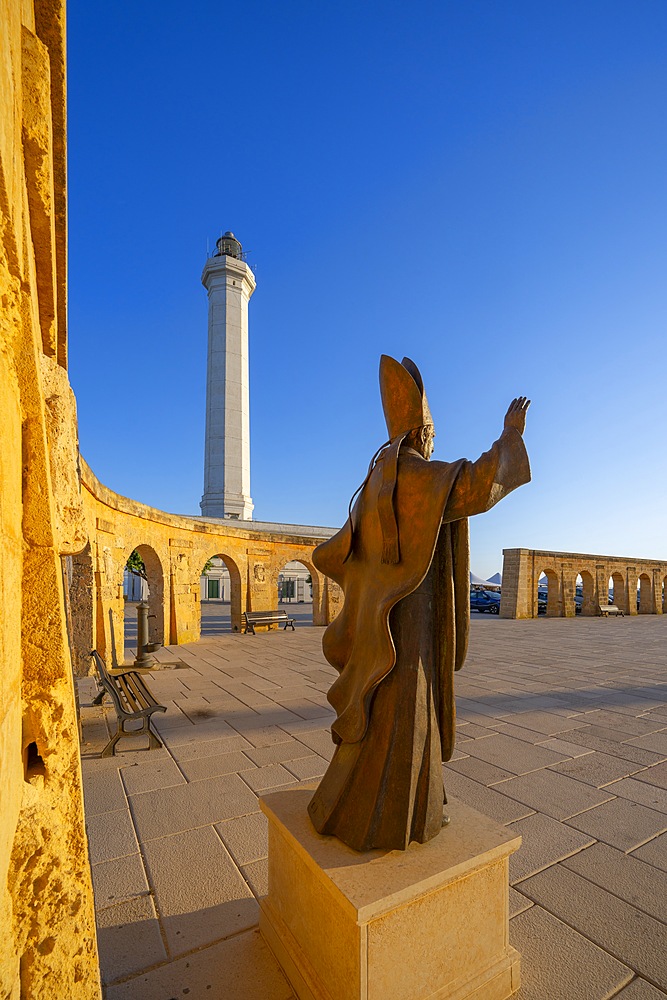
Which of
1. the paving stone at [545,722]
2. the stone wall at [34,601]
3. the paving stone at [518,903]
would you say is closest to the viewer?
the stone wall at [34,601]

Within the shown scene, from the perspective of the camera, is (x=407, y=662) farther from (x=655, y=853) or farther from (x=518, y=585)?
(x=518, y=585)

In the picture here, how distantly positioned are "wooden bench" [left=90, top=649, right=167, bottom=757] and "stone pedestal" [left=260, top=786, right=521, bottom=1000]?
280 cm

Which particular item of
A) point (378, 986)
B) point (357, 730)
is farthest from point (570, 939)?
point (357, 730)

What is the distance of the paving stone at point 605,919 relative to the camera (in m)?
2.10

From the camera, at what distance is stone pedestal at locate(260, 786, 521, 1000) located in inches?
65.6

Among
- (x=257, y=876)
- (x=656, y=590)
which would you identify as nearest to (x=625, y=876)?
(x=257, y=876)

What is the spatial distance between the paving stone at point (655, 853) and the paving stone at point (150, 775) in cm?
310

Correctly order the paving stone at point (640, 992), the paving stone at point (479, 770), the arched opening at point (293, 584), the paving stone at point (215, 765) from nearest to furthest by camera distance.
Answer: the paving stone at point (640, 992)
the paving stone at point (479, 770)
the paving stone at point (215, 765)
the arched opening at point (293, 584)

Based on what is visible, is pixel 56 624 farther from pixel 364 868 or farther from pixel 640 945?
pixel 640 945

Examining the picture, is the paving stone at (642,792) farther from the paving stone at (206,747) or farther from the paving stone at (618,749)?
the paving stone at (206,747)

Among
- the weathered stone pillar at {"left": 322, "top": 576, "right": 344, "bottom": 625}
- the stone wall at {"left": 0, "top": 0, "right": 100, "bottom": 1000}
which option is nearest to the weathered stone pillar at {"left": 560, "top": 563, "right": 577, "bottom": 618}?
the weathered stone pillar at {"left": 322, "top": 576, "right": 344, "bottom": 625}

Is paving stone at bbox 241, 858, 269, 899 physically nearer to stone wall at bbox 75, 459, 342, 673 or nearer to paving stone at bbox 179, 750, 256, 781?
paving stone at bbox 179, 750, 256, 781

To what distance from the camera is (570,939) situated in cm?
222

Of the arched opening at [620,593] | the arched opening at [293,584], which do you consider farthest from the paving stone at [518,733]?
the arched opening at [293,584]
